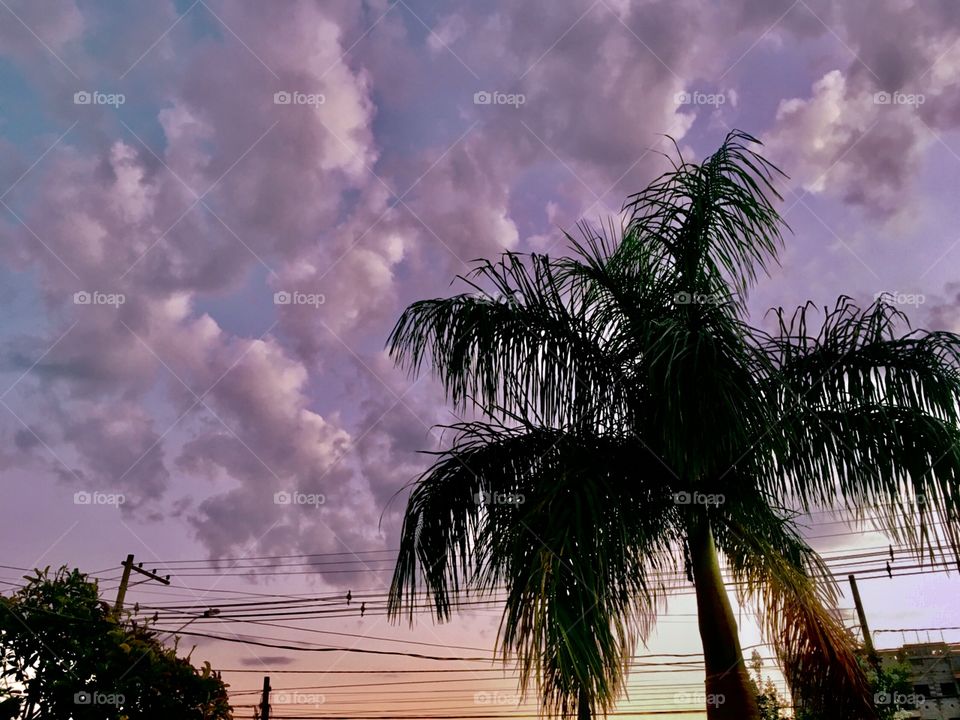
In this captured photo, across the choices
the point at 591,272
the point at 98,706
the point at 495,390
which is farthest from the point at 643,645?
the point at 98,706

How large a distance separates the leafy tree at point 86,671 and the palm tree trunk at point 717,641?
294 inches

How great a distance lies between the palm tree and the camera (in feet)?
16.0

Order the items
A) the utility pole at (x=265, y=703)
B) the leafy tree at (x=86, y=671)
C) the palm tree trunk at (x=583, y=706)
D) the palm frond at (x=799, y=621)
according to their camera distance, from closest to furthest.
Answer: the palm tree trunk at (x=583, y=706) < the palm frond at (x=799, y=621) < the leafy tree at (x=86, y=671) < the utility pole at (x=265, y=703)

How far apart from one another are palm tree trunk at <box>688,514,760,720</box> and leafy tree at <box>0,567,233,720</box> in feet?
24.5

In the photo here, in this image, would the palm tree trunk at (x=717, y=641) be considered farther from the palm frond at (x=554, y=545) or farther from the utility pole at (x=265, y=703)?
the utility pole at (x=265, y=703)

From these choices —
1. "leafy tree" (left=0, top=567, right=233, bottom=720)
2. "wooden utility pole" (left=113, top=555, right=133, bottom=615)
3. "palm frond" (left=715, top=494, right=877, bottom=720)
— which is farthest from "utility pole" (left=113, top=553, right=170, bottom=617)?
"palm frond" (left=715, top=494, right=877, bottom=720)

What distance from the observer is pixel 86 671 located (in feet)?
30.4

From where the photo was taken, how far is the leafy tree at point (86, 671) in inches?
354

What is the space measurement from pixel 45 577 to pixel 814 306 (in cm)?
1057

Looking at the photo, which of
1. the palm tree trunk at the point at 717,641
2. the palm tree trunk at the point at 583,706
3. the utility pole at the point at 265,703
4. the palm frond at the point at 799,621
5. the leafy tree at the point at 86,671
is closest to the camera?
the palm tree trunk at the point at 583,706

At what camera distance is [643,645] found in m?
5.47

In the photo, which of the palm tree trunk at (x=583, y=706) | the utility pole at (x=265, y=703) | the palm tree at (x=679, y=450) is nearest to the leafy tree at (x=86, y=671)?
the palm tree at (x=679, y=450)

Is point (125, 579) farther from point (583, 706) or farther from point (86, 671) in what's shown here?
point (583, 706)

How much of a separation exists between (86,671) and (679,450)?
8.51 metres
